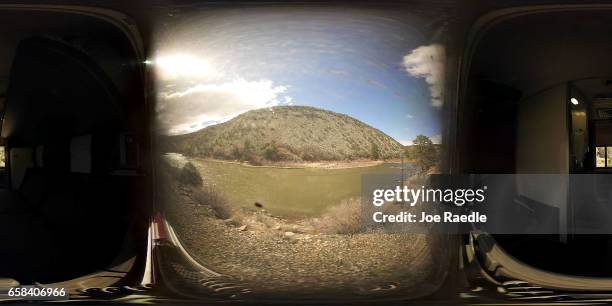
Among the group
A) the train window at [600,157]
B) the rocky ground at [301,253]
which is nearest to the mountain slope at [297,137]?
the rocky ground at [301,253]

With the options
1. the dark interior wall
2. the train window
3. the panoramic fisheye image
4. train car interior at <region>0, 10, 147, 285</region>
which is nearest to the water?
the panoramic fisheye image

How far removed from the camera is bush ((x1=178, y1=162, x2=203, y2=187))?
1995 mm

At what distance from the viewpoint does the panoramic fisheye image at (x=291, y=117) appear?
1.96 m

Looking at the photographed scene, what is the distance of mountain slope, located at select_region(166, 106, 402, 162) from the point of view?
77.2 inches

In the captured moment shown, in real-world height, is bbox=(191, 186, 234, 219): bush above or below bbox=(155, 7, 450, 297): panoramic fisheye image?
below

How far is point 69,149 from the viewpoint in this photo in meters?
2.00

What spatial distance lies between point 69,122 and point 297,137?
0.98 meters

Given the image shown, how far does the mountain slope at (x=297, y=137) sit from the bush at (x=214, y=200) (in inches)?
6.6

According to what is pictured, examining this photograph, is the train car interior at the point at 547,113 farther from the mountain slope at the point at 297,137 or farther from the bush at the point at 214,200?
the bush at the point at 214,200

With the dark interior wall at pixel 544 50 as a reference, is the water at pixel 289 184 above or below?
below

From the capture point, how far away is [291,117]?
1966 mm

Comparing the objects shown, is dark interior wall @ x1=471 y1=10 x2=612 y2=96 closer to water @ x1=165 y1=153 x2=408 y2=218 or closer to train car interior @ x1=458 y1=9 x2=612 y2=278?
train car interior @ x1=458 y1=9 x2=612 y2=278

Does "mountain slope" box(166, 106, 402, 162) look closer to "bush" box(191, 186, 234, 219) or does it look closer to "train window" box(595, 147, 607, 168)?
"bush" box(191, 186, 234, 219)

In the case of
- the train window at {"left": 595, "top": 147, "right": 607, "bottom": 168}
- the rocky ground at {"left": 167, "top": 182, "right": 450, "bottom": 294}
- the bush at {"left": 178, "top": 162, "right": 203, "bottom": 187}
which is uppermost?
the train window at {"left": 595, "top": 147, "right": 607, "bottom": 168}
